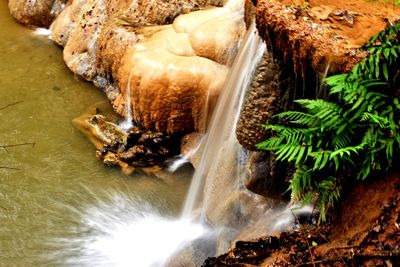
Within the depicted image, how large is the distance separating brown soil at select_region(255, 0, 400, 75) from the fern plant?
1.05 ft

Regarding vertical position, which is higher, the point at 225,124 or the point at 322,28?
the point at 322,28

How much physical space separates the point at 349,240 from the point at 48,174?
5.78 metres

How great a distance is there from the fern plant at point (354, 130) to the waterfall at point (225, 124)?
2.48 meters

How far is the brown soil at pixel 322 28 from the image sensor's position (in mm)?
4445

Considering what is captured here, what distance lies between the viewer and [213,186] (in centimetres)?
688

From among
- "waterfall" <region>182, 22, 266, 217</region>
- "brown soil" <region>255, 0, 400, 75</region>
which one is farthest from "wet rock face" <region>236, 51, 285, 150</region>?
"waterfall" <region>182, 22, 266, 217</region>

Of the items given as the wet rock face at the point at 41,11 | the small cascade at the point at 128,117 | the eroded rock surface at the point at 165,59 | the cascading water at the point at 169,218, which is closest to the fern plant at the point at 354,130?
the cascading water at the point at 169,218

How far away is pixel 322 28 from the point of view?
15.3 feet

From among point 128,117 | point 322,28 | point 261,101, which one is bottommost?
point 128,117

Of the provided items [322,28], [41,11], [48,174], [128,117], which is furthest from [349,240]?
[41,11]

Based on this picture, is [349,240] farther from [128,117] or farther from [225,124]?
[128,117]

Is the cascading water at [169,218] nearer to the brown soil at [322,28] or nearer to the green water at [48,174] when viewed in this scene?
the green water at [48,174]

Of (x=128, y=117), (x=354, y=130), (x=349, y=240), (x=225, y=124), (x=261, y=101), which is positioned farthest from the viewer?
(x=128, y=117)

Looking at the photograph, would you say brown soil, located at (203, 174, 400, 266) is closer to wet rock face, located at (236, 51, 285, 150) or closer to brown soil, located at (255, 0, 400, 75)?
brown soil, located at (255, 0, 400, 75)
